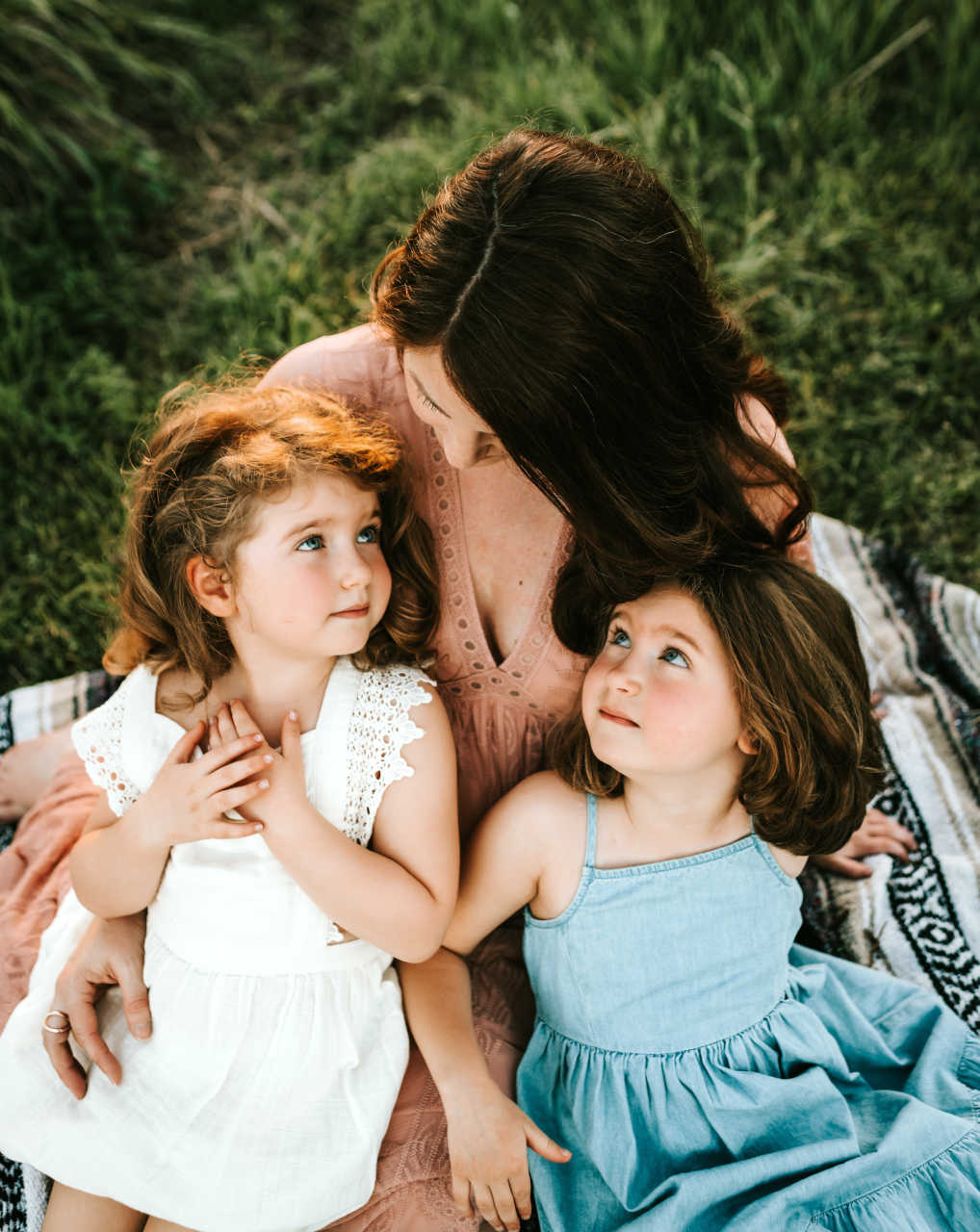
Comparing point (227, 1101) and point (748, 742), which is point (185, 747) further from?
point (748, 742)

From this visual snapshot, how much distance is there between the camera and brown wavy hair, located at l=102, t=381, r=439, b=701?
1742 millimetres

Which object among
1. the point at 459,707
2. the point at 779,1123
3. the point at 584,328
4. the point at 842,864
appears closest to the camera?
the point at 584,328

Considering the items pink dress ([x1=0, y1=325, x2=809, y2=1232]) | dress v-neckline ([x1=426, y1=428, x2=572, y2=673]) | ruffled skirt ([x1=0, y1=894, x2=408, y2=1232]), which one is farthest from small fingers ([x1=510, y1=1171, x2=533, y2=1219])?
dress v-neckline ([x1=426, y1=428, x2=572, y2=673])

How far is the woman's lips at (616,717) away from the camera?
5.78 feet

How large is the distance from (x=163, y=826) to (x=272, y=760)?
0.67 ft

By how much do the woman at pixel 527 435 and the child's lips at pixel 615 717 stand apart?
17cm

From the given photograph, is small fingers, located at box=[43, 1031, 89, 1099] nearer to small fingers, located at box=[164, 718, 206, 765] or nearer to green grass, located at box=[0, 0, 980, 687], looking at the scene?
small fingers, located at box=[164, 718, 206, 765]

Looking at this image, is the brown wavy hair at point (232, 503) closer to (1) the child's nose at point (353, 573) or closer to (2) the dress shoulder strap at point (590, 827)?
(1) the child's nose at point (353, 573)

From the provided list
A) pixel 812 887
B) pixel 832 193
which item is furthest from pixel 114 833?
pixel 832 193

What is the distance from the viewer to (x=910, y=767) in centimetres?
250

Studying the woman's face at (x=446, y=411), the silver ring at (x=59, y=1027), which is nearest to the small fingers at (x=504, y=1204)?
the silver ring at (x=59, y=1027)

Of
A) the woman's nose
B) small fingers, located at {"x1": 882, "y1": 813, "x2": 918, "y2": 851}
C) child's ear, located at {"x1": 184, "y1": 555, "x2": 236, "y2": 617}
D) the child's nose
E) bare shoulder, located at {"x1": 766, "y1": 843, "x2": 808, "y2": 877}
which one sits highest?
the child's nose

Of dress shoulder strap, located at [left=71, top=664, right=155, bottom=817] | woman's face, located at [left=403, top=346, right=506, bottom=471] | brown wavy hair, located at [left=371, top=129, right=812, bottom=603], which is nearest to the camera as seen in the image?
brown wavy hair, located at [left=371, top=129, right=812, bottom=603]

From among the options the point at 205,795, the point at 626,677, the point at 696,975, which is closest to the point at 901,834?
the point at 696,975
